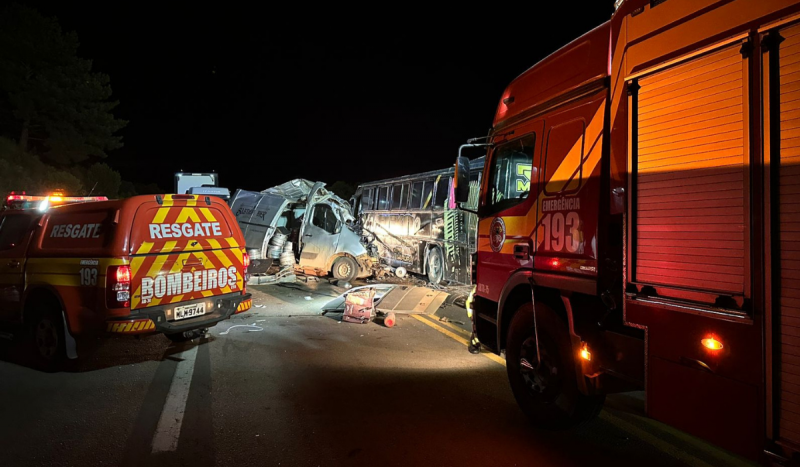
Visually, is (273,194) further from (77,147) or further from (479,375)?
(77,147)

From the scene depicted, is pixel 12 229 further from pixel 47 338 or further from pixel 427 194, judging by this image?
pixel 427 194

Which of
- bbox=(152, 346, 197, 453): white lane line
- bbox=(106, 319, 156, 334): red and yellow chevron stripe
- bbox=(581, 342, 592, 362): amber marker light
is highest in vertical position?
bbox=(581, 342, 592, 362): amber marker light

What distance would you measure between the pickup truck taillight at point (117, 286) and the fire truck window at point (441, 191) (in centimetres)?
730

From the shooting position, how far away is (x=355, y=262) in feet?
42.4

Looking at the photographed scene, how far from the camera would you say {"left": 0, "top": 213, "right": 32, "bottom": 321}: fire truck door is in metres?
6.01

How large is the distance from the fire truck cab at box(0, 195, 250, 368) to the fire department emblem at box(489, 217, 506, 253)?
3.42m

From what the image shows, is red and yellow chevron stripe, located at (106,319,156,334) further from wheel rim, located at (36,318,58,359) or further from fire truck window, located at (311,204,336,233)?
fire truck window, located at (311,204,336,233)

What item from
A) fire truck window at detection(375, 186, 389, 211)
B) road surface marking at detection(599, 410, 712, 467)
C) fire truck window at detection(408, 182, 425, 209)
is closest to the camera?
road surface marking at detection(599, 410, 712, 467)

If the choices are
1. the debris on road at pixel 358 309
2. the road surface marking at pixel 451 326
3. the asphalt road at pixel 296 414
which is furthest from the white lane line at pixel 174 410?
the road surface marking at pixel 451 326

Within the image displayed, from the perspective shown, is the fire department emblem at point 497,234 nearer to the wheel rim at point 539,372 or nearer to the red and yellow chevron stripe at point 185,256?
the wheel rim at point 539,372

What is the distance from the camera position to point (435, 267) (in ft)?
38.5

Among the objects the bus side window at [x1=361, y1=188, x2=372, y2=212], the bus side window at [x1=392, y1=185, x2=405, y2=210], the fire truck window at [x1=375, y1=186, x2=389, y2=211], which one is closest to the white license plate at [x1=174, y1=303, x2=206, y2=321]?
the bus side window at [x1=392, y1=185, x2=405, y2=210]

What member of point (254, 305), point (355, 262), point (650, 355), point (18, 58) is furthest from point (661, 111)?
point (18, 58)

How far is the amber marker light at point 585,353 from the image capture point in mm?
3391
